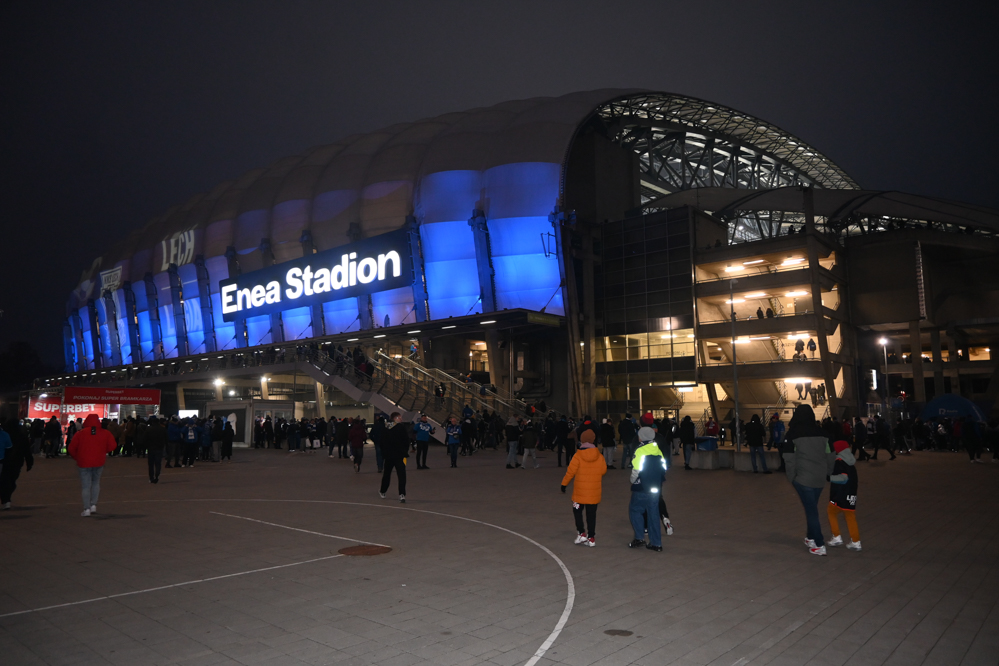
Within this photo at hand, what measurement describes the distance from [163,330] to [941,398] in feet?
217

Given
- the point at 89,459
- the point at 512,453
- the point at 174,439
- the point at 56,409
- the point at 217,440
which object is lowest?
the point at 512,453

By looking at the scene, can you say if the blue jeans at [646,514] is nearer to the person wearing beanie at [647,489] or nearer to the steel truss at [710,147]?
the person wearing beanie at [647,489]

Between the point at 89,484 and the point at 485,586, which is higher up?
the point at 89,484

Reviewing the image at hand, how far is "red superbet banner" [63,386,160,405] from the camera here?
3403 centimetres

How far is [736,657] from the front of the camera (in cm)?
509

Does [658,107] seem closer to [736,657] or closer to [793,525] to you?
[793,525]

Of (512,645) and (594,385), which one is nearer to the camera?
(512,645)

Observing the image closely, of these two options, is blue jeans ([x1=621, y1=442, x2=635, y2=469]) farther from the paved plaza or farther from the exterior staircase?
the exterior staircase

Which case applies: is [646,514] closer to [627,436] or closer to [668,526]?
[668,526]

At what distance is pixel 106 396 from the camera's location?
35875 mm

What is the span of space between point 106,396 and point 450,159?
90.4 ft

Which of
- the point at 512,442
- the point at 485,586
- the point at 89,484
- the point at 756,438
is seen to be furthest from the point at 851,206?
the point at 89,484

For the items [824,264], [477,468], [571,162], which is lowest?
[477,468]

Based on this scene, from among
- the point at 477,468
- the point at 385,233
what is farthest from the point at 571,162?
the point at 477,468
